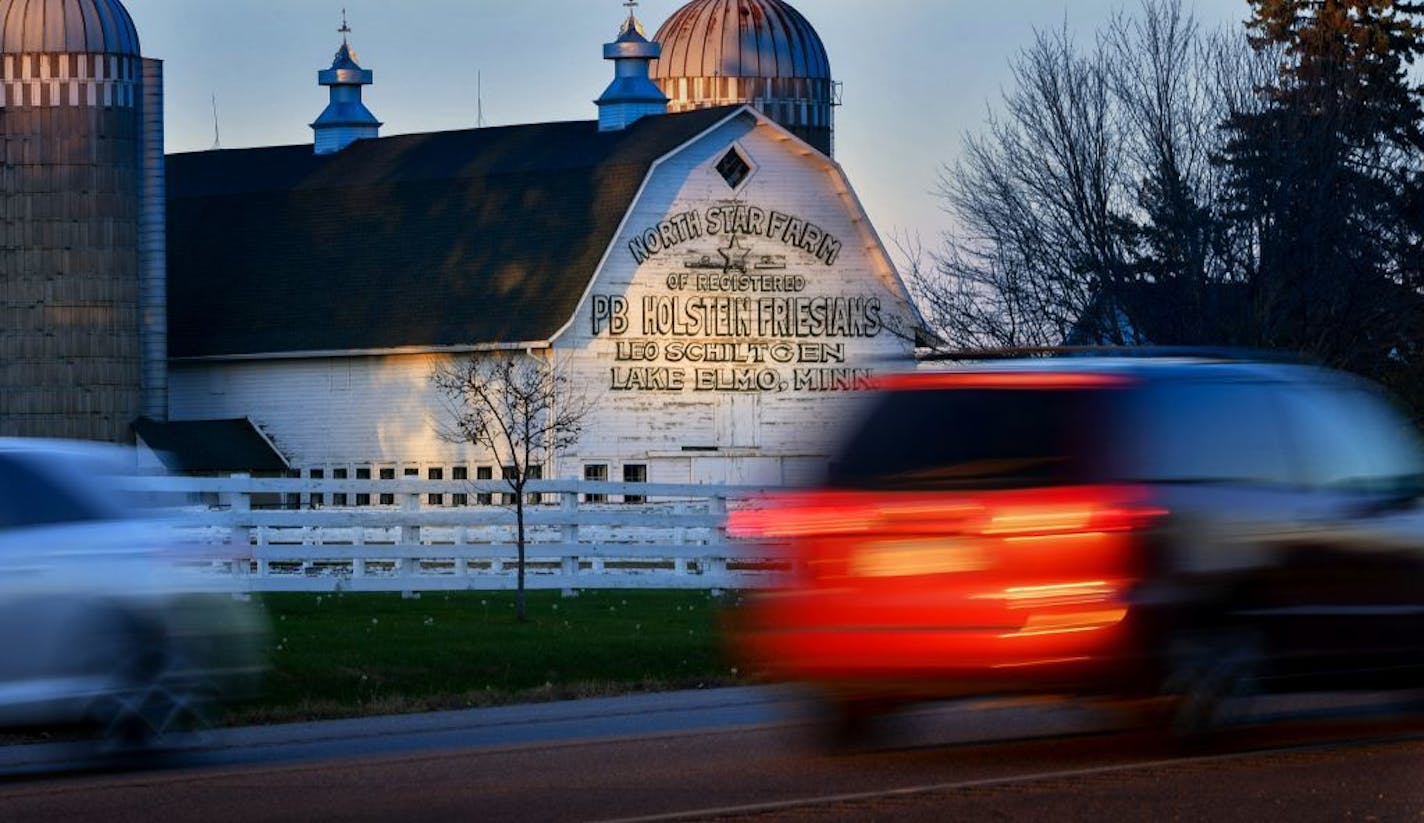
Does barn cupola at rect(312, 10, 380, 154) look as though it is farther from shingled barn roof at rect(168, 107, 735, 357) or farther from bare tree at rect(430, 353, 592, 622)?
bare tree at rect(430, 353, 592, 622)

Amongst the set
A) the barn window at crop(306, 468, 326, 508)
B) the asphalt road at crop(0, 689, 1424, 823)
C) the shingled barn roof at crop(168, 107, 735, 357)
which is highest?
the shingled barn roof at crop(168, 107, 735, 357)

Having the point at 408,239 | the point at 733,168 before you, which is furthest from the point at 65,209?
the point at 733,168

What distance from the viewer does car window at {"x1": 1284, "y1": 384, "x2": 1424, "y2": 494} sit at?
45.6ft

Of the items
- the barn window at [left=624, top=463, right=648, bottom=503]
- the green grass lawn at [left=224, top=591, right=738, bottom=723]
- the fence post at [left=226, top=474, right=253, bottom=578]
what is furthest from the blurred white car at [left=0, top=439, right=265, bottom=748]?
the barn window at [left=624, top=463, right=648, bottom=503]

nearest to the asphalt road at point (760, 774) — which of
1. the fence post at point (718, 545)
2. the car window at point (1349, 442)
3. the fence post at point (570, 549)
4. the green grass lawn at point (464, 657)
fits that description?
the car window at point (1349, 442)

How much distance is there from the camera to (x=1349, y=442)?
14109 mm

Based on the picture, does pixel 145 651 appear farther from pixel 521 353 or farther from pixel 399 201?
pixel 399 201

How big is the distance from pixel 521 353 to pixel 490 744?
129ft

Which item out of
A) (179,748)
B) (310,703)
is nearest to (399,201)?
(310,703)

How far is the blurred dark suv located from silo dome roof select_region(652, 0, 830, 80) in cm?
5334

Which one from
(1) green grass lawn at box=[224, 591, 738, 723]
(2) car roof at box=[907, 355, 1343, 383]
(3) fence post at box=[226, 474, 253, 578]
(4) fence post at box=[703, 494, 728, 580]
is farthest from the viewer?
(4) fence post at box=[703, 494, 728, 580]

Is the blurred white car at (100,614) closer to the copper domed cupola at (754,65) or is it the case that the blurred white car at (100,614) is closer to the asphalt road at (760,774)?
the asphalt road at (760,774)

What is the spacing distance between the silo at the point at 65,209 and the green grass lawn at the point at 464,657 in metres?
28.2

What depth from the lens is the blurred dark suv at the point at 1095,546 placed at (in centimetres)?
1271
